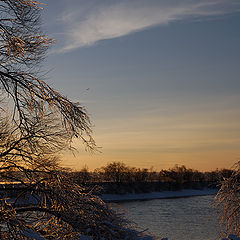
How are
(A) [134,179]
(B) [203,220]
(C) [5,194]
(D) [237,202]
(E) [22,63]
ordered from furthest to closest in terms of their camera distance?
(A) [134,179]
(B) [203,220]
(D) [237,202]
(C) [5,194]
(E) [22,63]

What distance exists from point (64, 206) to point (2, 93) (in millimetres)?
2718

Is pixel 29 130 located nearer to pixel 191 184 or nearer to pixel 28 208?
pixel 28 208

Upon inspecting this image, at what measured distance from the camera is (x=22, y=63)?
296 inches

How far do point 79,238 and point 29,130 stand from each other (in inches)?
101

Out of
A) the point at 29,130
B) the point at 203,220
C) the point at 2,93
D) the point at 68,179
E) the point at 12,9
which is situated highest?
the point at 12,9

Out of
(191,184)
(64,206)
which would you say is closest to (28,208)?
(64,206)

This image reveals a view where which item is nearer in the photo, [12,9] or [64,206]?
[12,9]

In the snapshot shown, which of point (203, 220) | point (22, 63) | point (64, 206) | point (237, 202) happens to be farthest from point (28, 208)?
point (203, 220)

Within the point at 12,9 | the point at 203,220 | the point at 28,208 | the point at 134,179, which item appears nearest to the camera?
the point at 12,9

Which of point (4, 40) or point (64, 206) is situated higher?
point (4, 40)

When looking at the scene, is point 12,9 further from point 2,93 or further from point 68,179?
point 68,179

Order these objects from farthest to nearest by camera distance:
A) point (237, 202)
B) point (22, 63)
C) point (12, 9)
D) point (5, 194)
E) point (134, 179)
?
point (134, 179), point (237, 202), point (5, 194), point (22, 63), point (12, 9)

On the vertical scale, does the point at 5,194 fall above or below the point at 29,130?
below

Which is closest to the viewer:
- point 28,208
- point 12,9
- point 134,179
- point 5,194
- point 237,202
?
point 12,9
